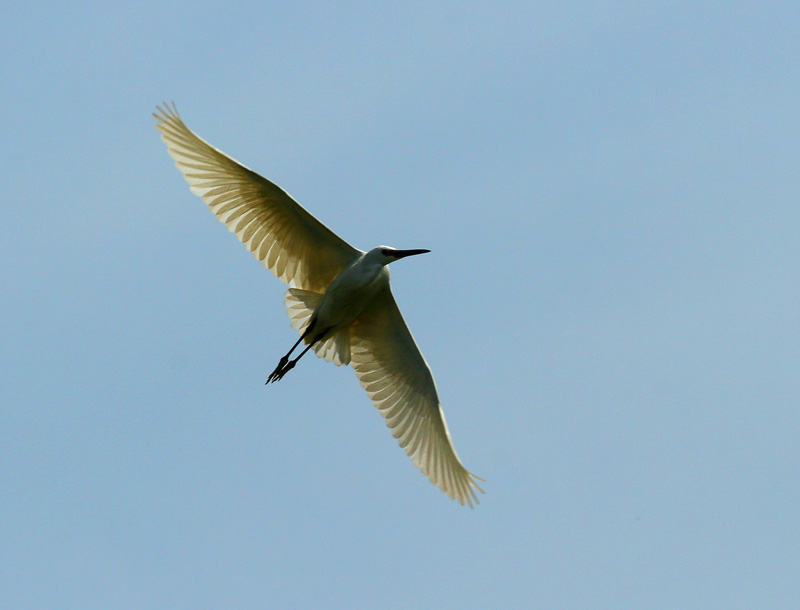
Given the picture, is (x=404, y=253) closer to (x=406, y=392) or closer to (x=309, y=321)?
(x=309, y=321)

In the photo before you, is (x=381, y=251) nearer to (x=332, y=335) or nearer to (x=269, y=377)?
(x=332, y=335)

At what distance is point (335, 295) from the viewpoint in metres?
13.1

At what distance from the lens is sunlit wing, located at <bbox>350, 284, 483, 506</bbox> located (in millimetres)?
13695

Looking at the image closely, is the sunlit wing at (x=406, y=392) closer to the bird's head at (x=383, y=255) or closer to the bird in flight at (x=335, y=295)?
the bird in flight at (x=335, y=295)

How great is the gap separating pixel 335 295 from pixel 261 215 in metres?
1.32

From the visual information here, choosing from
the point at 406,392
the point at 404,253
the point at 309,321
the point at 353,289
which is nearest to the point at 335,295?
the point at 353,289

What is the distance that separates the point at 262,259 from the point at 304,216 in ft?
3.13

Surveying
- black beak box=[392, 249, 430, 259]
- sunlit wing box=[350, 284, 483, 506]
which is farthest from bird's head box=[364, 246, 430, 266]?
sunlit wing box=[350, 284, 483, 506]

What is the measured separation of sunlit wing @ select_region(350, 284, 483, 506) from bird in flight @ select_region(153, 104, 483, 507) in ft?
0.04

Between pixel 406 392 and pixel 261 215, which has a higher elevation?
pixel 261 215

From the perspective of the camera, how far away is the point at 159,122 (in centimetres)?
1259

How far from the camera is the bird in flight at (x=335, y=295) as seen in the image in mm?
12797

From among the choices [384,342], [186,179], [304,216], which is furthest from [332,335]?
[186,179]

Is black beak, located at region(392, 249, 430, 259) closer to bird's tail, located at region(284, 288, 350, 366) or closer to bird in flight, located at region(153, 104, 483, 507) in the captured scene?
bird in flight, located at region(153, 104, 483, 507)
